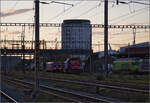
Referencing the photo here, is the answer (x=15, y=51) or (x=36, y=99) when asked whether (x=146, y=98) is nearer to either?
(x=36, y=99)

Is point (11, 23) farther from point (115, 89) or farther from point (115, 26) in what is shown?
point (115, 89)

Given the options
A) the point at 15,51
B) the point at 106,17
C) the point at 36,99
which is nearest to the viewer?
the point at 36,99

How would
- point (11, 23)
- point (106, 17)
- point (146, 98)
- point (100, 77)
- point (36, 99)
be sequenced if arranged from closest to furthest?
1. point (146, 98)
2. point (36, 99)
3. point (100, 77)
4. point (106, 17)
5. point (11, 23)

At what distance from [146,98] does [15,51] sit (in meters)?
66.2

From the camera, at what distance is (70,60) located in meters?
58.7

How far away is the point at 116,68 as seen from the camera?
58750mm

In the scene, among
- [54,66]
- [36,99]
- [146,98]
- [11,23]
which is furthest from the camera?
[54,66]

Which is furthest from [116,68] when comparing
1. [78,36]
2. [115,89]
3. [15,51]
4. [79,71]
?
[78,36]

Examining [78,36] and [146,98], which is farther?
[78,36]

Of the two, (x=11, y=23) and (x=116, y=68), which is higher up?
(x=11, y=23)

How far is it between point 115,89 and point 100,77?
13990 millimetres

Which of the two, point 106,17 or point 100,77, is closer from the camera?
point 100,77


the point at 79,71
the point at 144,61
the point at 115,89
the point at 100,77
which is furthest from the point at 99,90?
the point at 79,71

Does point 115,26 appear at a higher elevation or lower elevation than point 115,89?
higher
